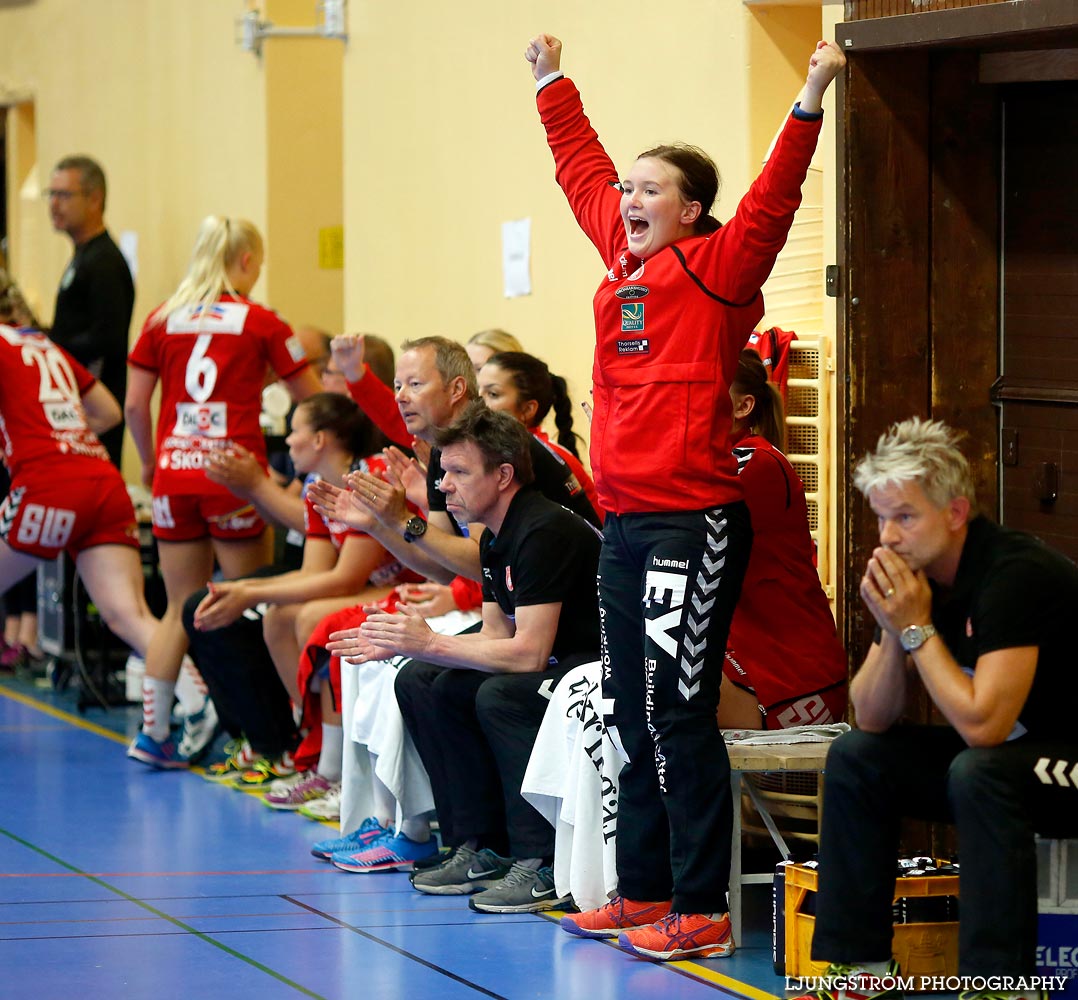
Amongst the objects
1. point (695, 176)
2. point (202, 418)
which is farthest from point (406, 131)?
point (695, 176)

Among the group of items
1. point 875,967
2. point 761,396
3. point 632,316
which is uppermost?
point 632,316

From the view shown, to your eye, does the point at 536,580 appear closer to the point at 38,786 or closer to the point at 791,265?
the point at 791,265

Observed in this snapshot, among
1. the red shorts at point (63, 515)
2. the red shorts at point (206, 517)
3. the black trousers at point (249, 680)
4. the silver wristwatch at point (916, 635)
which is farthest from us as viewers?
the red shorts at point (63, 515)

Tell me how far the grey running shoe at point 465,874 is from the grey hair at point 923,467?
1683mm

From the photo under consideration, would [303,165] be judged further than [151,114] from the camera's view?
No

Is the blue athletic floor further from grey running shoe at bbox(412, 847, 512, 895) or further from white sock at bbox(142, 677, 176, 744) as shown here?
white sock at bbox(142, 677, 176, 744)

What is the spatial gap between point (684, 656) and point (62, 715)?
4.24 meters

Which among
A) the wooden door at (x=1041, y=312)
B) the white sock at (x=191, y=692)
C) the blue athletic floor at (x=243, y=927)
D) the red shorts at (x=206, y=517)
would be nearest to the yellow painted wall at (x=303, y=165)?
the red shorts at (x=206, y=517)

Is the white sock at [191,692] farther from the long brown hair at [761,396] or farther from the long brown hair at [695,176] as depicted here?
the long brown hair at [695,176]

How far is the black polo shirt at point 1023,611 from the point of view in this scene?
3514 millimetres

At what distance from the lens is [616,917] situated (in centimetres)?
439

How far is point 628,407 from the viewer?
4.20m

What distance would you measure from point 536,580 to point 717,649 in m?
0.69

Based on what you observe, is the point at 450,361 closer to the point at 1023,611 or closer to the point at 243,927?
the point at 243,927
